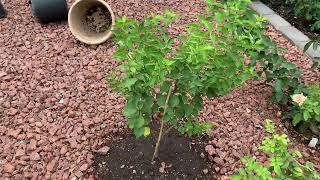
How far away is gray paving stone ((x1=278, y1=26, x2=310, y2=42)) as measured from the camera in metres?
4.13

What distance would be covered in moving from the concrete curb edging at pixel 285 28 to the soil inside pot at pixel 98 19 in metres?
1.77

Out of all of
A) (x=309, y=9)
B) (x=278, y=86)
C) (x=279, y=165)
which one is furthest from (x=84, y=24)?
(x=279, y=165)

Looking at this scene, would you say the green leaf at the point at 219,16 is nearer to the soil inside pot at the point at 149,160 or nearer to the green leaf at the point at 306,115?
the soil inside pot at the point at 149,160

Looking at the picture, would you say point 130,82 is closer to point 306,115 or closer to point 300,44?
point 306,115

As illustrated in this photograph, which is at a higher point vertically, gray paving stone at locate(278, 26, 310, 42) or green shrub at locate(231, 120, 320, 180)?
green shrub at locate(231, 120, 320, 180)

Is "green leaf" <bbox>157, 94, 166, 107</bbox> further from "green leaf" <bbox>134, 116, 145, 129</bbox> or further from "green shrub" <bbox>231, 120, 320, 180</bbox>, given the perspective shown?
"green shrub" <bbox>231, 120, 320, 180</bbox>

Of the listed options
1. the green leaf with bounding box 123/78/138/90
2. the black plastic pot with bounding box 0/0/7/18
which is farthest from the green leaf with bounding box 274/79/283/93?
the black plastic pot with bounding box 0/0/7/18

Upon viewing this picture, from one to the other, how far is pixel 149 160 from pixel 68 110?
0.83 m

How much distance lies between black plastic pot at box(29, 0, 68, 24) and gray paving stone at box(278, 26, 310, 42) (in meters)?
2.40

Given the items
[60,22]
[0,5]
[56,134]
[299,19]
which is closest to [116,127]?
[56,134]

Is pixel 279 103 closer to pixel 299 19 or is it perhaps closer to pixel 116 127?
pixel 116 127

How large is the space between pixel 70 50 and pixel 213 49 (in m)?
2.16

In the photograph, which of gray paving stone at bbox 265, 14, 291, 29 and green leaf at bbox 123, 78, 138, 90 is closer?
green leaf at bbox 123, 78, 138, 90

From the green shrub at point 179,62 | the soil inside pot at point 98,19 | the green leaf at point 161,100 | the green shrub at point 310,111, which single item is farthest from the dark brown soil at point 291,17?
the green leaf at point 161,100
